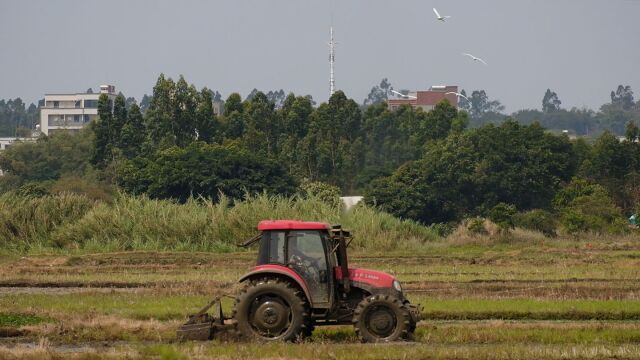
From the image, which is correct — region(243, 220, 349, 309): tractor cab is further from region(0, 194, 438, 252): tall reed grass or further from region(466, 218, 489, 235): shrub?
region(466, 218, 489, 235): shrub

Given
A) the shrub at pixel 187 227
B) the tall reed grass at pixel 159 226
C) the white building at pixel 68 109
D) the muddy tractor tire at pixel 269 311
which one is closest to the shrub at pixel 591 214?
the tall reed grass at pixel 159 226

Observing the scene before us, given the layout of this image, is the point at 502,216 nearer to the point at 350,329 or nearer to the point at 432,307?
the point at 432,307

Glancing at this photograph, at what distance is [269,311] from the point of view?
17.4 meters

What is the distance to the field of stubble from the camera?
16344mm

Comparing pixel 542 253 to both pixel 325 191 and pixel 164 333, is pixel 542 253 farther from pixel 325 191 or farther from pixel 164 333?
pixel 325 191

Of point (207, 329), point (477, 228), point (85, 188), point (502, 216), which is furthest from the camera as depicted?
point (85, 188)

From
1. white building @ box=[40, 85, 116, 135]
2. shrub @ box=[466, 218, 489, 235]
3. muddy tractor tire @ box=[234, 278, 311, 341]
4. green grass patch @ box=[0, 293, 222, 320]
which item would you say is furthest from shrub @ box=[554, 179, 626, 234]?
white building @ box=[40, 85, 116, 135]

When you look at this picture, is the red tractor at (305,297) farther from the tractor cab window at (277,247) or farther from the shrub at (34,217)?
the shrub at (34,217)

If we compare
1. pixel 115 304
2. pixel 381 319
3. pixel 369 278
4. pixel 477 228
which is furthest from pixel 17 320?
pixel 477 228

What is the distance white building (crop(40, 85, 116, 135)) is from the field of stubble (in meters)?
160

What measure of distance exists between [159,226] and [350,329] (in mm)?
24619

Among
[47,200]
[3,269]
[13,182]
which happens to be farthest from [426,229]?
[13,182]

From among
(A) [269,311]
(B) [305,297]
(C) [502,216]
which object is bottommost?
(A) [269,311]

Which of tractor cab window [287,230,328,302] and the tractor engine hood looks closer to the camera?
tractor cab window [287,230,328,302]
